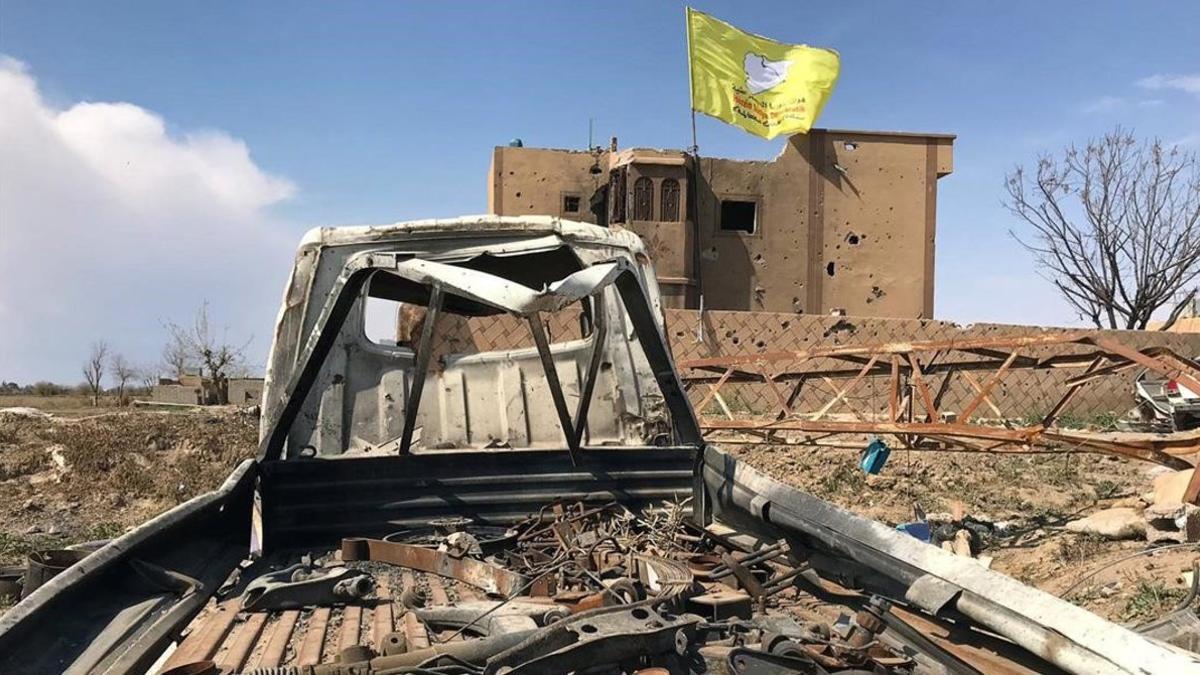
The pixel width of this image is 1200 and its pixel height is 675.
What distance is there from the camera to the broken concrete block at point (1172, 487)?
6.82 metres

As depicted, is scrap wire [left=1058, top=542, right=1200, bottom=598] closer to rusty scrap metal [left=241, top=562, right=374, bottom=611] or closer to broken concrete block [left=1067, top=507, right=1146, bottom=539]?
broken concrete block [left=1067, top=507, right=1146, bottom=539]

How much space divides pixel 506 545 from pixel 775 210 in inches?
739

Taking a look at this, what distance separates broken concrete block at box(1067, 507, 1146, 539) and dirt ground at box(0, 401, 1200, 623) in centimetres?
14

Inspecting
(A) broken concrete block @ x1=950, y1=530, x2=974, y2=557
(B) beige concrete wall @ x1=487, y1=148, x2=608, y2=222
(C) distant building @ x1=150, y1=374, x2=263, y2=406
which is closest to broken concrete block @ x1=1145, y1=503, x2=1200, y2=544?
(A) broken concrete block @ x1=950, y1=530, x2=974, y2=557

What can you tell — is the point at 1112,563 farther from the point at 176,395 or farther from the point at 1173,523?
the point at 176,395

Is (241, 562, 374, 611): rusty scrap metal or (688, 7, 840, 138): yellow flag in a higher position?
(688, 7, 840, 138): yellow flag

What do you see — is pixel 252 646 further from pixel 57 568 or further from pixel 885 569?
pixel 885 569

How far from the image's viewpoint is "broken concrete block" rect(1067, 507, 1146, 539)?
6.85 meters

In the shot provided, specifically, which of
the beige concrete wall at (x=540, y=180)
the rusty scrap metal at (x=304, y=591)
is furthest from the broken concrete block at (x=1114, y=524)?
the beige concrete wall at (x=540, y=180)

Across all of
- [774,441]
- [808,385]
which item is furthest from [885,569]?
[808,385]

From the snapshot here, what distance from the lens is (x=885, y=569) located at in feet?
7.66

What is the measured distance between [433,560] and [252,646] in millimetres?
820

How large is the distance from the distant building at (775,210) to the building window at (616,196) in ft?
0.08

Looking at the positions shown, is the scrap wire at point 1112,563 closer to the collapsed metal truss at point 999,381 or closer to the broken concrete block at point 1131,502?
the collapsed metal truss at point 999,381
